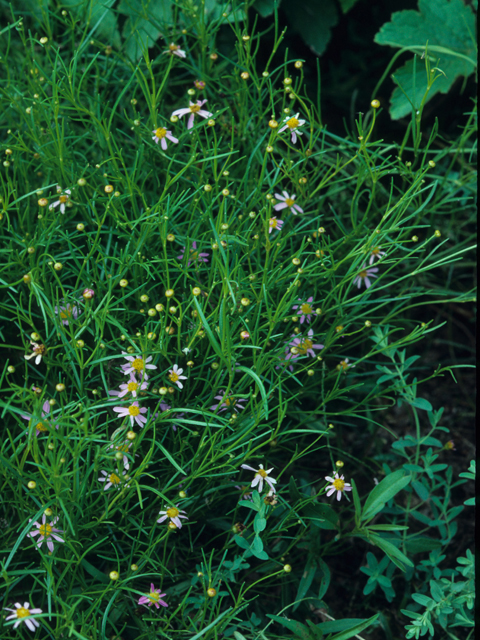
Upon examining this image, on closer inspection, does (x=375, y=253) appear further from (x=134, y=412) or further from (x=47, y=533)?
(x=47, y=533)

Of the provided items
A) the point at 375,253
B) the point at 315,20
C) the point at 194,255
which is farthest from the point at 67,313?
the point at 315,20

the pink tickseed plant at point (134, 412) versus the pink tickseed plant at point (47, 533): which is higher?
the pink tickseed plant at point (134, 412)

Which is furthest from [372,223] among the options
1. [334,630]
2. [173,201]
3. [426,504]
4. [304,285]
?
[334,630]

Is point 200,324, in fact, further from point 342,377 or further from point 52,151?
point 52,151

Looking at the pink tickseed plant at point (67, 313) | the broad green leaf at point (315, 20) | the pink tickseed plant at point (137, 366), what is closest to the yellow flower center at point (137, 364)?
the pink tickseed plant at point (137, 366)

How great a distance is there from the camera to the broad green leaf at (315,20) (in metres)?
1.40

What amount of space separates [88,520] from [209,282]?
14.8 inches

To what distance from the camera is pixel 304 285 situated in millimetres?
969

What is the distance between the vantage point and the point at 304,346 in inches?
35.3

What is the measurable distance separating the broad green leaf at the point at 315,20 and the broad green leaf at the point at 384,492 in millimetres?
1007

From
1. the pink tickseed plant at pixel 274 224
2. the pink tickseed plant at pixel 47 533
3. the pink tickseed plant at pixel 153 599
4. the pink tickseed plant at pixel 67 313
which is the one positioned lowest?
the pink tickseed plant at pixel 153 599

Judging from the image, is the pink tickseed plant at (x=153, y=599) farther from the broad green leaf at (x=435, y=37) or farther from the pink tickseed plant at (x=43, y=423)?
the broad green leaf at (x=435, y=37)

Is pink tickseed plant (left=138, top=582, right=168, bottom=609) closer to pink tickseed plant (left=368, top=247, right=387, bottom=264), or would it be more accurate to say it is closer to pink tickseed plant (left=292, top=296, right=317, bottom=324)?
pink tickseed plant (left=292, top=296, right=317, bottom=324)

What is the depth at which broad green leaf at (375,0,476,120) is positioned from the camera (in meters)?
1.28
